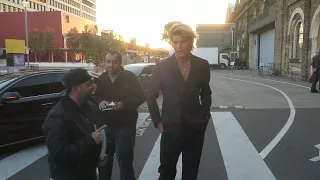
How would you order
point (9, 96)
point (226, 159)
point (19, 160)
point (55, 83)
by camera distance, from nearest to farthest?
point (226, 159), point (19, 160), point (9, 96), point (55, 83)

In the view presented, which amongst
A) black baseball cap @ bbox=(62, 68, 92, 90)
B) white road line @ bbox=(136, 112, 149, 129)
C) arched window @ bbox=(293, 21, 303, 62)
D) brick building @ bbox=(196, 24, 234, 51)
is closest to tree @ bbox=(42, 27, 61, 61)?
brick building @ bbox=(196, 24, 234, 51)

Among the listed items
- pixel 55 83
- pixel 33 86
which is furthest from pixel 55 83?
pixel 33 86

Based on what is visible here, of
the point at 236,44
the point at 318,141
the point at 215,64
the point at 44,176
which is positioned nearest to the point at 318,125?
the point at 318,141

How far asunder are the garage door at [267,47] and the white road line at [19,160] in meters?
26.7

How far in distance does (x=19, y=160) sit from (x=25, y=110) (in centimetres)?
96

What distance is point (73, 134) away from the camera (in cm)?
223

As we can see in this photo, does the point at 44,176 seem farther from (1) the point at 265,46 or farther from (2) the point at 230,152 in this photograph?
(1) the point at 265,46

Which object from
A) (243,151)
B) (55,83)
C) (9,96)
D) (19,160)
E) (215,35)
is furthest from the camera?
(215,35)

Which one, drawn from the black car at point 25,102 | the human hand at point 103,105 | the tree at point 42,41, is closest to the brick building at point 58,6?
the tree at point 42,41

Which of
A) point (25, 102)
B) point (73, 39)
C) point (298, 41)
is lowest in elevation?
point (25, 102)

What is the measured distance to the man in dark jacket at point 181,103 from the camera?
294 cm

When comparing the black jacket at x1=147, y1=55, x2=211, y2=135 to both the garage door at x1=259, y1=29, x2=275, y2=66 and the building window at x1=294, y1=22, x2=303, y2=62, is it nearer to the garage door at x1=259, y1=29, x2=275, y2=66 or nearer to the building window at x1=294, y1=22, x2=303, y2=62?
the building window at x1=294, y1=22, x2=303, y2=62

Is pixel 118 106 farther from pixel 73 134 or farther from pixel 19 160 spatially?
pixel 19 160

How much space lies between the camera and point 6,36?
59156 mm
